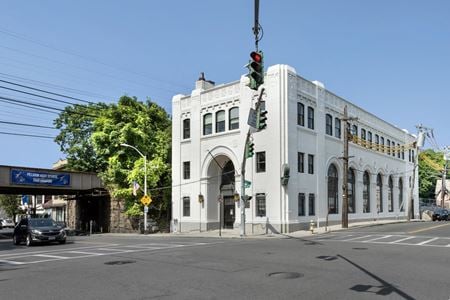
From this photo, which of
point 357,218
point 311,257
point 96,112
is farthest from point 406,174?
point 311,257

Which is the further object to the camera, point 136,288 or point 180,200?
point 180,200

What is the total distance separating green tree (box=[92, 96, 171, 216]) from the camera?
4297 centimetres

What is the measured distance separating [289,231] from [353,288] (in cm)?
2386

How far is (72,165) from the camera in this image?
2041 inches

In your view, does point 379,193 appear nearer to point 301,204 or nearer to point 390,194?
point 390,194

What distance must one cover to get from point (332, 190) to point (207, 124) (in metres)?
12.5

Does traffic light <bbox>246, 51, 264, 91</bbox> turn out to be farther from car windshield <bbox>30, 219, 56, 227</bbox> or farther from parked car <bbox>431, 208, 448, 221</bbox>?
parked car <bbox>431, 208, 448, 221</bbox>

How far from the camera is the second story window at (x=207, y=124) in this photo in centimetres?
3974

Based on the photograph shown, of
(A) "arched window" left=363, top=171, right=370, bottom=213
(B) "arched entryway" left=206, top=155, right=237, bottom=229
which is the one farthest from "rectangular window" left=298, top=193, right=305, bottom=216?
(A) "arched window" left=363, top=171, right=370, bottom=213

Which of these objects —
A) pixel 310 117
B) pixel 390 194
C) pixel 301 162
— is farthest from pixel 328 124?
pixel 390 194

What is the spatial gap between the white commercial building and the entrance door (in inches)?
3.3

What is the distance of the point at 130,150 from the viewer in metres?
43.9

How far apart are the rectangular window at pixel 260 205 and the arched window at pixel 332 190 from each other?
8235 mm

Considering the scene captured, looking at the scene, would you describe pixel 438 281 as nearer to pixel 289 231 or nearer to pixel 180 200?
pixel 289 231
